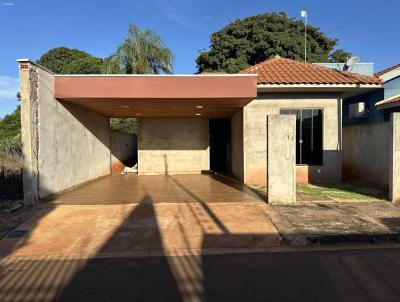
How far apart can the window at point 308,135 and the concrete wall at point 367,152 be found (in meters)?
1.67

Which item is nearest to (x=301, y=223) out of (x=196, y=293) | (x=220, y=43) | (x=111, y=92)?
(x=196, y=293)

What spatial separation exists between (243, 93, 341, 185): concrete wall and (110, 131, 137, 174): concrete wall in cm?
830

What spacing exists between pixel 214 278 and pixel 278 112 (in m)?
8.79

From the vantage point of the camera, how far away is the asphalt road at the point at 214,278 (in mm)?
3955

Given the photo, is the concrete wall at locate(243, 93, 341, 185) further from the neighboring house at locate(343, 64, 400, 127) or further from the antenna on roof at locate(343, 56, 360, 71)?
the antenna on roof at locate(343, 56, 360, 71)

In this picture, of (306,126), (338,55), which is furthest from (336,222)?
(338,55)

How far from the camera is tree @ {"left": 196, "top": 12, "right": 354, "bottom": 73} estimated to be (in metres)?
28.4

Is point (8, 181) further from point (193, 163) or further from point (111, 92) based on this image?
point (193, 163)

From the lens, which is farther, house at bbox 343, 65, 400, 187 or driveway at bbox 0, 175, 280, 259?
house at bbox 343, 65, 400, 187

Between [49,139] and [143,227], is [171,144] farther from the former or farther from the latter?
[143,227]

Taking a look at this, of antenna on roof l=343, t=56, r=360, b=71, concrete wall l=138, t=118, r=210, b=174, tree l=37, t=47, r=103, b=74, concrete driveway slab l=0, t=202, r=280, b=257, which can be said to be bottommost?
concrete driveway slab l=0, t=202, r=280, b=257

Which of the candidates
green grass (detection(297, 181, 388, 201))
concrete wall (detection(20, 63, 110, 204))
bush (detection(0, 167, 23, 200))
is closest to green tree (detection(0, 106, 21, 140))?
concrete wall (detection(20, 63, 110, 204))

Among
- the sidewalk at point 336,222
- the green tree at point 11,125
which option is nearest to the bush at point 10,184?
the sidewalk at point 336,222

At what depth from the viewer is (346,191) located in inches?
404
